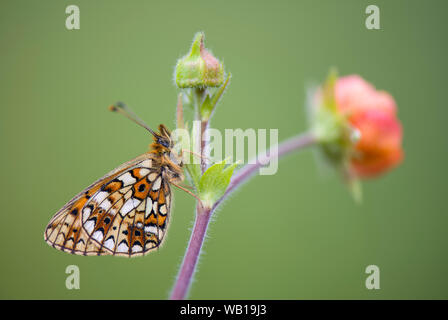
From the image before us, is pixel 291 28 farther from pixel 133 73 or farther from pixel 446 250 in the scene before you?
pixel 446 250

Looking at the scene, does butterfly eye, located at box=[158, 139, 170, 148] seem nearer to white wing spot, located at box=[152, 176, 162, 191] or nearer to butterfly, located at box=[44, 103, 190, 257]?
butterfly, located at box=[44, 103, 190, 257]

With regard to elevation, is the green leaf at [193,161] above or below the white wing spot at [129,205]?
above

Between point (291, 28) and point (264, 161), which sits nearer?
point (264, 161)

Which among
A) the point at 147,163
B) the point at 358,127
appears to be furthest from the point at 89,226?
the point at 358,127

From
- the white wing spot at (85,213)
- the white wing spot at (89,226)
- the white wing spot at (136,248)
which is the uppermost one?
the white wing spot at (85,213)

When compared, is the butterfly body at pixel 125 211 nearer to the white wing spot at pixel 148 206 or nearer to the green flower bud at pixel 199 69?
the white wing spot at pixel 148 206

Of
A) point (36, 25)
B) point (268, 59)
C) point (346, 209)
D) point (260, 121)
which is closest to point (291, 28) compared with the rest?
point (268, 59)

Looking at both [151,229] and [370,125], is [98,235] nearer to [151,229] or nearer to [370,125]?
[151,229]

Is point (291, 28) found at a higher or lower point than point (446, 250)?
higher

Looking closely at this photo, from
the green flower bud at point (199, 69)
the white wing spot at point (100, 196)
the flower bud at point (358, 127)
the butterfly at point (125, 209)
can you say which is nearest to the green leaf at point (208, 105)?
the green flower bud at point (199, 69)
